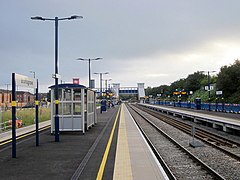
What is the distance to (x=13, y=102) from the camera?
1152cm

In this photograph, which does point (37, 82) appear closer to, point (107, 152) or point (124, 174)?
point (107, 152)

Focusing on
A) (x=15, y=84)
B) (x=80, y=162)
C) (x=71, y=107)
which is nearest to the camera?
(x=80, y=162)

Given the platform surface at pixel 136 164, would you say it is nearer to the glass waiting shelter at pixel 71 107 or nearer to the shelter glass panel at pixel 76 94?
the glass waiting shelter at pixel 71 107

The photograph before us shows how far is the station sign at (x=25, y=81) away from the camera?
1222 cm

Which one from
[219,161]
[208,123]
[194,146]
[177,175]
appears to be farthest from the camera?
[208,123]

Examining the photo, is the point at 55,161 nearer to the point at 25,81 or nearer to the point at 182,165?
the point at 25,81

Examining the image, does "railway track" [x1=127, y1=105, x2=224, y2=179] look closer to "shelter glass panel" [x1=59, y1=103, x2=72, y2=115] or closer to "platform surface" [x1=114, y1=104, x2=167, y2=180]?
"platform surface" [x1=114, y1=104, x2=167, y2=180]

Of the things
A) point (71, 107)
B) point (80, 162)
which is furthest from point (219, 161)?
point (71, 107)

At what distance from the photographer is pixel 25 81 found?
13.1 meters

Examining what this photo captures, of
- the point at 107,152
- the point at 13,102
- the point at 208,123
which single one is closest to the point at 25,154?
the point at 13,102

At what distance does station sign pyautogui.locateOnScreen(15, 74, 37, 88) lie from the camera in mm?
12220

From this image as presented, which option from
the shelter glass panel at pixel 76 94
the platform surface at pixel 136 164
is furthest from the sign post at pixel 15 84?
the shelter glass panel at pixel 76 94

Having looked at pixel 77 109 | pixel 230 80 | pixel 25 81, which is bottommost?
pixel 77 109

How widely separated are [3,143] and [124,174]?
862 centimetres
